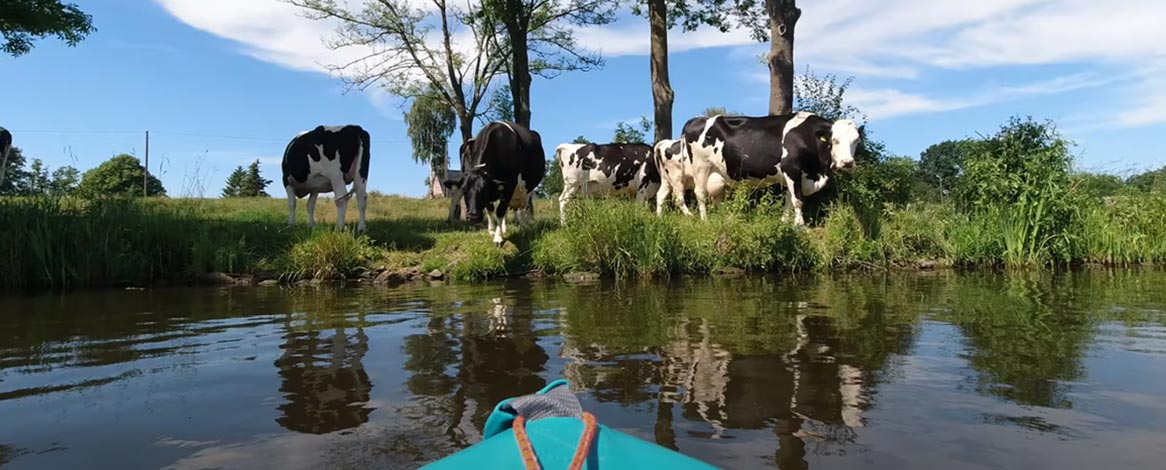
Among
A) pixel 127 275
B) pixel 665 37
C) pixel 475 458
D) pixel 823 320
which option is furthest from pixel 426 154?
pixel 475 458

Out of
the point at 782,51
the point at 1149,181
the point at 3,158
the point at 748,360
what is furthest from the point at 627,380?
the point at 3,158

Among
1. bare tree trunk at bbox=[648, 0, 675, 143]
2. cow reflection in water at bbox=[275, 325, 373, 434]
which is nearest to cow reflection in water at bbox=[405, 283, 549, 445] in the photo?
cow reflection in water at bbox=[275, 325, 373, 434]

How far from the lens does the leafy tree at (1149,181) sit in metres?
13.8

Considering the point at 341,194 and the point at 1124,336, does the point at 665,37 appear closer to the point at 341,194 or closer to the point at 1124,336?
the point at 341,194

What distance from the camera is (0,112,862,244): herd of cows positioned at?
38.4 ft

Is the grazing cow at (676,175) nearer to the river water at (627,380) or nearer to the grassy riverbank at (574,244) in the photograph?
the grassy riverbank at (574,244)

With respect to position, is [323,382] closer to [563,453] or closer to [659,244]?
[563,453]

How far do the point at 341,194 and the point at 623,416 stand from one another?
11.1m

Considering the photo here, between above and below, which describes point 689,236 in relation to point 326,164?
below

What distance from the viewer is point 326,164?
13.0 meters

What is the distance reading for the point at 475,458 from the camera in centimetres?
116

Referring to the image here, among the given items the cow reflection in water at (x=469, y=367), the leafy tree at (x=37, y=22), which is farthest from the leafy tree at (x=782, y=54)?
the leafy tree at (x=37, y=22)

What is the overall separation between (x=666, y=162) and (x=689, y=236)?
400 centimetres

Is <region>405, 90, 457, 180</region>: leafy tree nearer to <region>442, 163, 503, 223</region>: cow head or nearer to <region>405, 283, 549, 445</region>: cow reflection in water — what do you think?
<region>442, 163, 503, 223</region>: cow head
